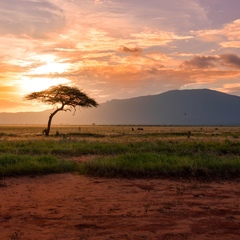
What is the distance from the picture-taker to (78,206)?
957 cm

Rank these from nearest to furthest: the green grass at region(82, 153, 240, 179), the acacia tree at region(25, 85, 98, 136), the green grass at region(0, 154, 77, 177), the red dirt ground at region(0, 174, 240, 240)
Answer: the red dirt ground at region(0, 174, 240, 240) < the green grass at region(82, 153, 240, 179) < the green grass at region(0, 154, 77, 177) < the acacia tree at region(25, 85, 98, 136)

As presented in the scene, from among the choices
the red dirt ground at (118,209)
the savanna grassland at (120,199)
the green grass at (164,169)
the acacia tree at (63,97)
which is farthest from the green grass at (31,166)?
the acacia tree at (63,97)

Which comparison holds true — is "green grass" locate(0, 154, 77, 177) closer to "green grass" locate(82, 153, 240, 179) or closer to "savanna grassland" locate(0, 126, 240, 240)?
"savanna grassland" locate(0, 126, 240, 240)

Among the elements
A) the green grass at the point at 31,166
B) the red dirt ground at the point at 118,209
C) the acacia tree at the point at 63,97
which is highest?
the acacia tree at the point at 63,97

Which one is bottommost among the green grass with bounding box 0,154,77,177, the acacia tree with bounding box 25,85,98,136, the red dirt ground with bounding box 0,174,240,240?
the red dirt ground with bounding box 0,174,240,240

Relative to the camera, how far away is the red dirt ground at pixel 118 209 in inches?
290

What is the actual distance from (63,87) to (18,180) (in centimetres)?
3631

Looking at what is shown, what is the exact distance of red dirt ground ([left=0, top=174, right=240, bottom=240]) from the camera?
7.36 metres

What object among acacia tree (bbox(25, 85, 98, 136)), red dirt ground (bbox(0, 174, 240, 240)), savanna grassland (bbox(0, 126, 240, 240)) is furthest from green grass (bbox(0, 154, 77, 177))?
acacia tree (bbox(25, 85, 98, 136))

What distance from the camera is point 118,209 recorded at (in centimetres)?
925

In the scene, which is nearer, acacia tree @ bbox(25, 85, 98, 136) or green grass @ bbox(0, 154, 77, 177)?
green grass @ bbox(0, 154, 77, 177)

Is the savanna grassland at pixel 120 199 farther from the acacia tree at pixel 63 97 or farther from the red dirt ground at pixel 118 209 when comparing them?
the acacia tree at pixel 63 97

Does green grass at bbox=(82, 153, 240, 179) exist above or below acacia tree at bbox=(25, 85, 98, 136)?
below

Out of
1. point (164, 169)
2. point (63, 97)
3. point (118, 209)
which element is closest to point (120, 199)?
point (118, 209)
